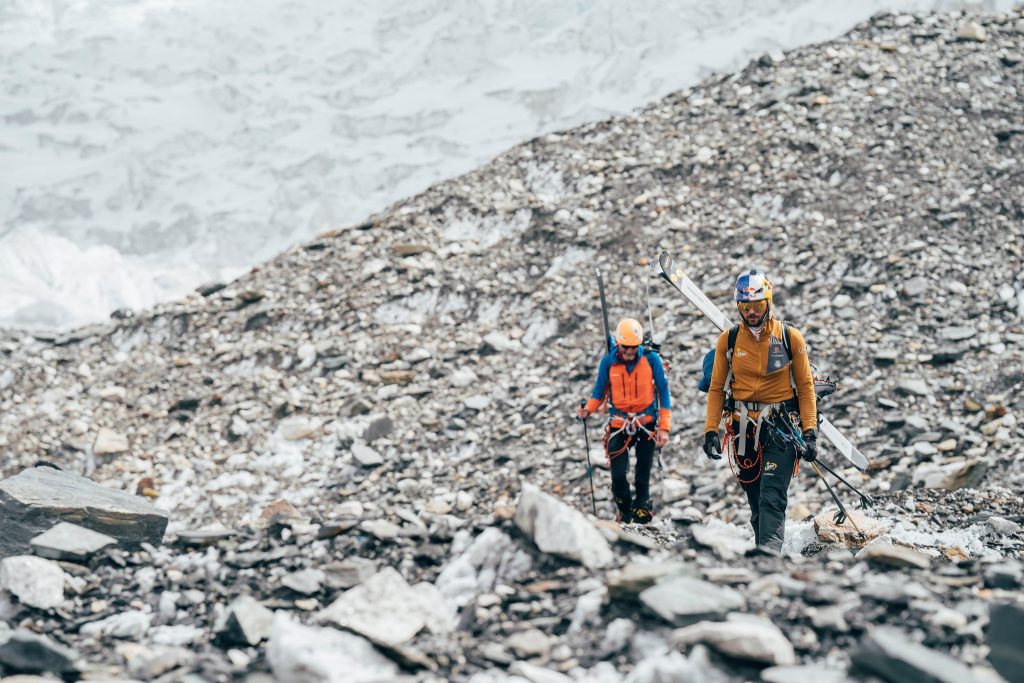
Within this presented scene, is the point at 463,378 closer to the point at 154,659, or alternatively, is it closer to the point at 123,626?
the point at 123,626

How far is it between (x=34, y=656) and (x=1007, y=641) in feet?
16.2

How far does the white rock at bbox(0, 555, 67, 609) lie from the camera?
5.84m

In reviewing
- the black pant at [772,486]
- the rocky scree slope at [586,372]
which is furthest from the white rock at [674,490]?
the black pant at [772,486]

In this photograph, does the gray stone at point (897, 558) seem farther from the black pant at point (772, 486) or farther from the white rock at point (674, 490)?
the white rock at point (674, 490)

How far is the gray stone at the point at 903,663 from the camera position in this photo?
3.70 metres

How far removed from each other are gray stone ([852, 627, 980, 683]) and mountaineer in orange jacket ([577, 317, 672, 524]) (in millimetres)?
4035

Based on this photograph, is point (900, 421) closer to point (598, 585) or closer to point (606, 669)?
point (598, 585)

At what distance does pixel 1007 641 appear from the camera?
3961 millimetres

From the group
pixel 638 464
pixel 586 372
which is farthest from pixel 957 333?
pixel 638 464

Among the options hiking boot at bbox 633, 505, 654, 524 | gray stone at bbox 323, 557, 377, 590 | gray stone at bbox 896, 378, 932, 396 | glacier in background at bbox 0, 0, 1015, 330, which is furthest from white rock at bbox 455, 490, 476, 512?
glacier in background at bbox 0, 0, 1015, 330

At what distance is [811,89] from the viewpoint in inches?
727

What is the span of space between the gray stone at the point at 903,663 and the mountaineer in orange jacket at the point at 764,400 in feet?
8.27

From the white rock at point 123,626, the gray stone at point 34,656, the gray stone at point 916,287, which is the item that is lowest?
the white rock at point 123,626

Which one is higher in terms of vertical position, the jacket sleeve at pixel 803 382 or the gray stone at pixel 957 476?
the jacket sleeve at pixel 803 382
